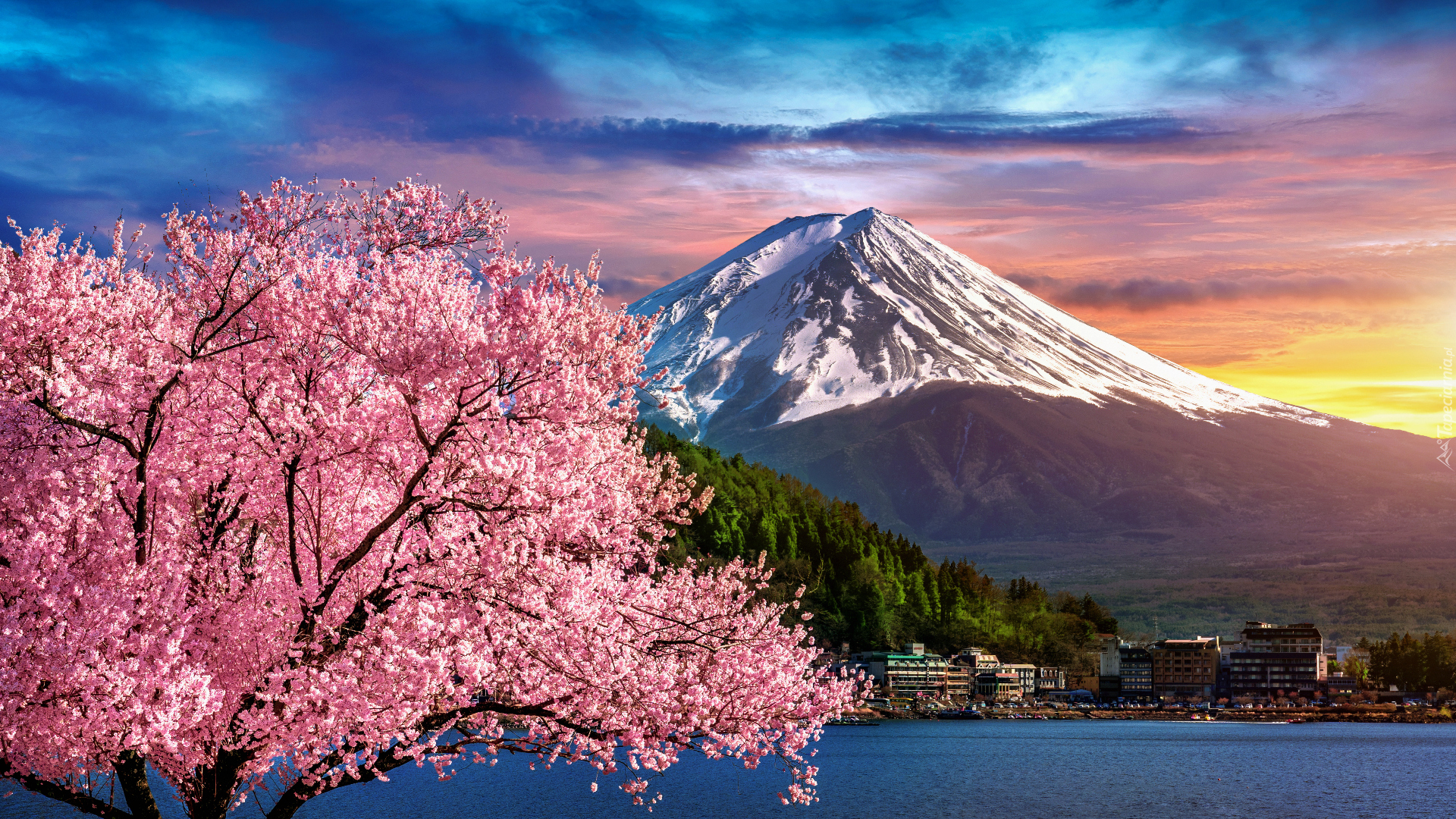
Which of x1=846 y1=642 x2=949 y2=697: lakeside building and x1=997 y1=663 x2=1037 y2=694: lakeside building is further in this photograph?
x1=997 y1=663 x2=1037 y2=694: lakeside building

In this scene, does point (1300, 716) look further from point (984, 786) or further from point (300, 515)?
point (300, 515)

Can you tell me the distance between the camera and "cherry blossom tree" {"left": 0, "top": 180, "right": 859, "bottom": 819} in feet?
41.4

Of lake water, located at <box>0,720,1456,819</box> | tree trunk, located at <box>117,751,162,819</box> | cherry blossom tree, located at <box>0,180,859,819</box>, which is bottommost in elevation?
lake water, located at <box>0,720,1456,819</box>

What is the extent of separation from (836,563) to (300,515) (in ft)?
419

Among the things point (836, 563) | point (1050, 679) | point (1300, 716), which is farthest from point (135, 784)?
point (1300, 716)

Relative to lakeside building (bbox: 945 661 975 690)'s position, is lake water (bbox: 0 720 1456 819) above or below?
below

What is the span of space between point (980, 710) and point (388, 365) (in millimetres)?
159494

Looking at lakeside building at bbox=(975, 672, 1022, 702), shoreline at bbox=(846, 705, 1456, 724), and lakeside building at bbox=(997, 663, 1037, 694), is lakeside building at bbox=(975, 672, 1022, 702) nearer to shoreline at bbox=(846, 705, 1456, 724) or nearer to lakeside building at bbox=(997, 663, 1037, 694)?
lakeside building at bbox=(997, 663, 1037, 694)

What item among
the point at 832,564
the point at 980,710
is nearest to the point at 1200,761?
the point at 832,564

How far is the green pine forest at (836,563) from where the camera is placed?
124250 millimetres

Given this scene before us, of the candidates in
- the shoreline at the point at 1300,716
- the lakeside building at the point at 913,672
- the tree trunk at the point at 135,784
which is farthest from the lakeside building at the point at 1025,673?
the tree trunk at the point at 135,784

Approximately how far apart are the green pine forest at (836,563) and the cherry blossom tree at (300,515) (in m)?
85.0

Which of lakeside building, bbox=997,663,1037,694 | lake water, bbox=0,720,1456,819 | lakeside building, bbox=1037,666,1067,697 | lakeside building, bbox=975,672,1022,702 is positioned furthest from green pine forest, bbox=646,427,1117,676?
lake water, bbox=0,720,1456,819

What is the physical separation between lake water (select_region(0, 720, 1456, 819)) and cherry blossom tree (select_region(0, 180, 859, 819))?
47363 millimetres
